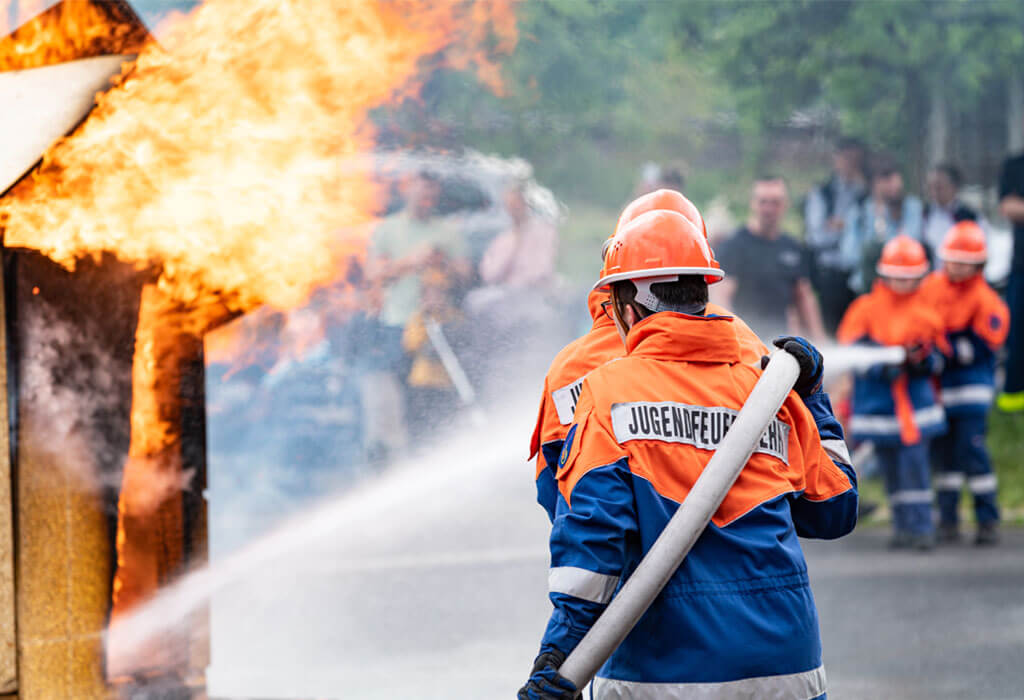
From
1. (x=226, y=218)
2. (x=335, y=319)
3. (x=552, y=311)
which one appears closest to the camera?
(x=226, y=218)

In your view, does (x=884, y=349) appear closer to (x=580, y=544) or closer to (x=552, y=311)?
(x=552, y=311)

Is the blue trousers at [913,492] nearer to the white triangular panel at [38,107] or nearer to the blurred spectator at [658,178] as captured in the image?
the blurred spectator at [658,178]

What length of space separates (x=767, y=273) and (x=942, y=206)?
1401 millimetres

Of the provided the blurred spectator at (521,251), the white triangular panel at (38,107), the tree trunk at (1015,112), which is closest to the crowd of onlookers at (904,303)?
the tree trunk at (1015,112)

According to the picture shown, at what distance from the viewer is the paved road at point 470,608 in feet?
14.6

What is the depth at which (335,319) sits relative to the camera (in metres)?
6.82

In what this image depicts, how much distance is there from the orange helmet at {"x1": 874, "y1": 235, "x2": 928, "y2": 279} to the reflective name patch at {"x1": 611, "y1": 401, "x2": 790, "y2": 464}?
5.22 meters

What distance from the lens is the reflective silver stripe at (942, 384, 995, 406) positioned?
6.99m

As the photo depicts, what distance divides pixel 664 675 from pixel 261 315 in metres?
3.78

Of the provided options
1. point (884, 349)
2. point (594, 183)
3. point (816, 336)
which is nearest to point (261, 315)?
point (594, 183)

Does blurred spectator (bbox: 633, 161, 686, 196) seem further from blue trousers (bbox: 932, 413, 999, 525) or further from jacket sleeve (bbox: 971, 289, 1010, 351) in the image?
blue trousers (bbox: 932, 413, 999, 525)

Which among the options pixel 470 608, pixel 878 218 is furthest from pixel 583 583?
pixel 878 218

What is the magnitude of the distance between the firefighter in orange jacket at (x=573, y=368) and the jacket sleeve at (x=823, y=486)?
0.22 meters

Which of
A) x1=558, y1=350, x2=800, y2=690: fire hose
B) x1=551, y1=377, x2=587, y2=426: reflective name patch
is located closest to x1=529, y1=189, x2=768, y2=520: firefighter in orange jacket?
x1=551, y1=377, x2=587, y2=426: reflective name patch
